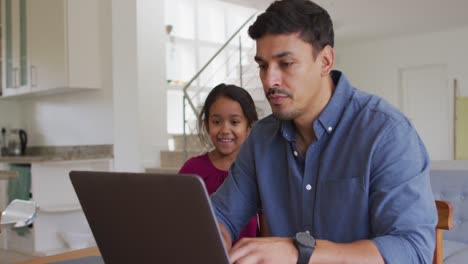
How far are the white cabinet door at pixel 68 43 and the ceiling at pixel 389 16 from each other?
285cm

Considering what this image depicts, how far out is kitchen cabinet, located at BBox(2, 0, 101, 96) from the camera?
153 inches

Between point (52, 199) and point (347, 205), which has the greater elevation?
point (347, 205)

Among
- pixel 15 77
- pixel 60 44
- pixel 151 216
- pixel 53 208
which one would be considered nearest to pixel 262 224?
pixel 151 216

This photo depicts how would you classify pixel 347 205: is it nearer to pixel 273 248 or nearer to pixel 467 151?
pixel 273 248

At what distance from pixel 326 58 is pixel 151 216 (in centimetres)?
59

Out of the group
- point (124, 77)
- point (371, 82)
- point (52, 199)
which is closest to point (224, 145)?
point (124, 77)

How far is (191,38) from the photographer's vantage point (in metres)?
7.06

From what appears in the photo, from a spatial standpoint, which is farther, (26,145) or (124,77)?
(26,145)

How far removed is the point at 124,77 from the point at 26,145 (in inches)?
66.4

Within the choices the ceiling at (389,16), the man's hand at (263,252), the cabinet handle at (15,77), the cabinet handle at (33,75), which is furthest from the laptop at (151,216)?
the ceiling at (389,16)

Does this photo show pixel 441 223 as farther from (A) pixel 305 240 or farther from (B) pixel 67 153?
(B) pixel 67 153

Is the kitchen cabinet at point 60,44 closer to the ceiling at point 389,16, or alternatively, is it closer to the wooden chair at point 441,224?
the ceiling at point 389,16

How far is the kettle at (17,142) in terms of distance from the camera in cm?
488

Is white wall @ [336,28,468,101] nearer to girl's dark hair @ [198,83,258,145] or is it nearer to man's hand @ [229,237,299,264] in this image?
girl's dark hair @ [198,83,258,145]
